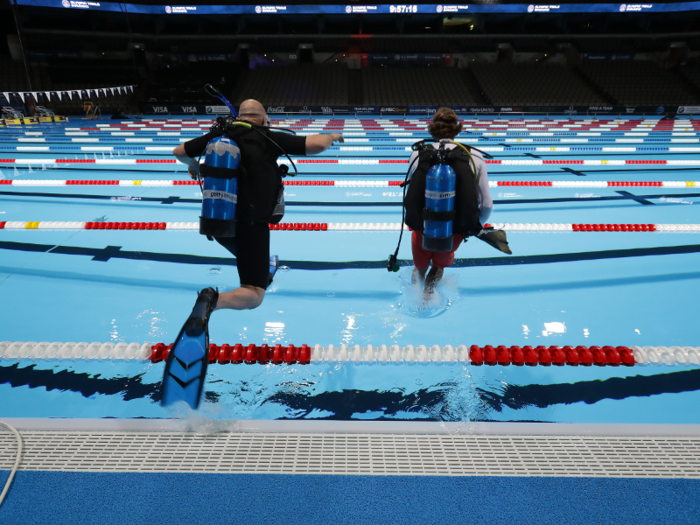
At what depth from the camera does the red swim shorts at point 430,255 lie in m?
2.81

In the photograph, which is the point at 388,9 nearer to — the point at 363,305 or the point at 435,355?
the point at 363,305

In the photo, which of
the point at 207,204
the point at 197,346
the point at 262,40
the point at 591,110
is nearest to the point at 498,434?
the point at 197,346

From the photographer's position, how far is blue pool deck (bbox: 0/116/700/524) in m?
1.41

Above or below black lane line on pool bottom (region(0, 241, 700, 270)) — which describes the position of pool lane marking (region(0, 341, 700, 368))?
above

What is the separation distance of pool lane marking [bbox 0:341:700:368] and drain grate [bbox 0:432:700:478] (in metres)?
0.47

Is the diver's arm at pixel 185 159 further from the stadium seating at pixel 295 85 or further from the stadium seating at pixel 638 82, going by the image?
the stadium seating at pixel 638 82

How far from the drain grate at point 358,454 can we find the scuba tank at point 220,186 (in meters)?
0.98

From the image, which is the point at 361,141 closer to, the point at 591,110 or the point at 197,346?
the point at 197,346

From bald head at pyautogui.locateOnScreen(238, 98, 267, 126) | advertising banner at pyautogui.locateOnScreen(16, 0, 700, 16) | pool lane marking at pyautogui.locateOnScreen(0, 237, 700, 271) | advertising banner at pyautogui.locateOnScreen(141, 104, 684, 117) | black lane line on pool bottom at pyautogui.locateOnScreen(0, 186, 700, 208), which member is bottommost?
pool lane marking at pyautogui.locateOnScreen(0, 237, 700, 271)

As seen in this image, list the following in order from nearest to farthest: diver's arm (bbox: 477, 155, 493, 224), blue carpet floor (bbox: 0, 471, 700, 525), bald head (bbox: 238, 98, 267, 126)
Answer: blue carpet floor (bbox: 0, 471, 700, 525) → bald head (bbox: 238, 98, 267, 126) → diver's arm (bbox: 477, 155, 493, 224)

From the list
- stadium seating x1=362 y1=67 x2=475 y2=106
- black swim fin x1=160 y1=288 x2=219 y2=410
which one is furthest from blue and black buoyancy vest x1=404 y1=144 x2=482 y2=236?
stadium seating x1=362 y1=67 x2=475 y2=106

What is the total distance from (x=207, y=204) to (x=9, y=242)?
372 centimetres

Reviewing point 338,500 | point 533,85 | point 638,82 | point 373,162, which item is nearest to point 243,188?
point 338,500

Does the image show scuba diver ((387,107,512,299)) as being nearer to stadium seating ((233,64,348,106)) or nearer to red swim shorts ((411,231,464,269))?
red swim shorts ((411,231,464,269))
